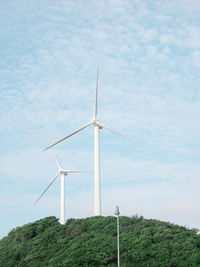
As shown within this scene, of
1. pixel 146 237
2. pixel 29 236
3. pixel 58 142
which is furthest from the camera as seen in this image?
pixel 58 142

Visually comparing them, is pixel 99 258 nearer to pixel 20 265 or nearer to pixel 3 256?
pixel 20 265

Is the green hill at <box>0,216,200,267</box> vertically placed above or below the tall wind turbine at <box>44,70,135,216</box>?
below

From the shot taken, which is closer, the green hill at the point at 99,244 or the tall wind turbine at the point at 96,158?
the green hill at the point at 99,244

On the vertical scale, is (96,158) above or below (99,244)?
above

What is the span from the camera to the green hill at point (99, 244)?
41.0 m

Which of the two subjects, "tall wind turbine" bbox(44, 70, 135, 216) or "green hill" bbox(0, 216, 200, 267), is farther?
"tall wind turbine" bbox(44, 70, 135, 216)

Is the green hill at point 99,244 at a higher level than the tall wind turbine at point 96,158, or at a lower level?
lower

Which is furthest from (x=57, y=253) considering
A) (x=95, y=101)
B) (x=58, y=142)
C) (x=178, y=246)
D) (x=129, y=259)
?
(x=95, y=101)

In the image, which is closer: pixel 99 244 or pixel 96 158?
pixel 99 244

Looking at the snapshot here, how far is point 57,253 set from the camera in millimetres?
44938

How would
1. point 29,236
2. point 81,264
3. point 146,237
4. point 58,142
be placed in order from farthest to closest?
point 58,142 < point 29,236 < point 146,237 < point 81,264

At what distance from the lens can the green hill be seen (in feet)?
134

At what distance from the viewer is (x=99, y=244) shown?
4359 centimetres

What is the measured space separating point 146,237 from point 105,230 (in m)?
5.95
